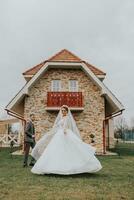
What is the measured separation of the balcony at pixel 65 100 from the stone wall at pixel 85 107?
75 centimetres

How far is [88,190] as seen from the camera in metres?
6.72

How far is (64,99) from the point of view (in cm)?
2303

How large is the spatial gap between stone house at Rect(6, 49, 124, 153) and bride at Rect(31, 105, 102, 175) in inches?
481

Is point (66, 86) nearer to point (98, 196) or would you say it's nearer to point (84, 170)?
point (84, 170)

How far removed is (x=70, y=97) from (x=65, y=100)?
0.40 metres

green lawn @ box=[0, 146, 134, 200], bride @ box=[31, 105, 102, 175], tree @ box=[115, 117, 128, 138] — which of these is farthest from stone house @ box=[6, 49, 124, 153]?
tree @ box=[115, 117, 128, 138]

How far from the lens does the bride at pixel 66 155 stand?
9.06m

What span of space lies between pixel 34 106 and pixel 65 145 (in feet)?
45.8

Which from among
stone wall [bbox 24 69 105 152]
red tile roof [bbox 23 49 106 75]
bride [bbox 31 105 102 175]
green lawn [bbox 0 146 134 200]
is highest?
red tile roof [bbox 23 49 106 75]

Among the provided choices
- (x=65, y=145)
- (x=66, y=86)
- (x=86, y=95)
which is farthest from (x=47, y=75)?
(x=65, y=145)

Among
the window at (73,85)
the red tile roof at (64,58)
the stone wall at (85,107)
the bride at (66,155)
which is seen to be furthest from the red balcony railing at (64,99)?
the bride at (66,155)

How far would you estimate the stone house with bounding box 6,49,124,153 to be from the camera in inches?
898

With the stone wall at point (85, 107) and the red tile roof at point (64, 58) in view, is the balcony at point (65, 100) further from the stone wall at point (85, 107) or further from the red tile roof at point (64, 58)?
the red tile roof at point (64, 58)

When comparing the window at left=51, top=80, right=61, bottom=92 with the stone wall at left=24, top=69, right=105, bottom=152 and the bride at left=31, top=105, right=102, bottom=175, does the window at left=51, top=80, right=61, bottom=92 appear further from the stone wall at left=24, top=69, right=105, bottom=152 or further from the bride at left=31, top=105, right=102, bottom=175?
the bride at left=31, top=105, right=102, bottom=175
